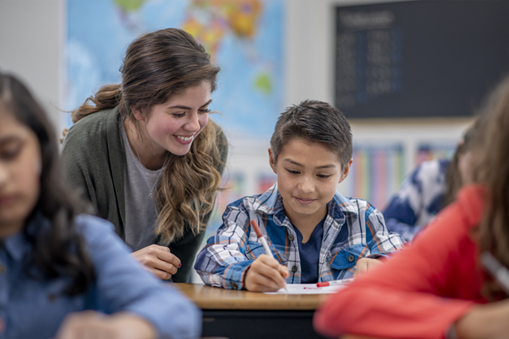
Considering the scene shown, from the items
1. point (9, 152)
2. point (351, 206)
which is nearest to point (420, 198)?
point (351, 206)

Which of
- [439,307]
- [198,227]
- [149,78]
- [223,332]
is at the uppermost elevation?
[149,78]

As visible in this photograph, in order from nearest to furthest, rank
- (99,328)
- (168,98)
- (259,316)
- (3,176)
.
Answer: (99,328), (3,176), (259,316), (168,98)

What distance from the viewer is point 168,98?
5.36ft

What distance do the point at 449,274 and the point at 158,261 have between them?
0.90 metres

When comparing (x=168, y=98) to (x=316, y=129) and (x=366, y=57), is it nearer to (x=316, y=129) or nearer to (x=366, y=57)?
(x=316, y=129)

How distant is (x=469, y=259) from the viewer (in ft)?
2.87

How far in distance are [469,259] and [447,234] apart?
55mm

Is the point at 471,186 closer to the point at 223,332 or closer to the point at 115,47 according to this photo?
the point at 223,332

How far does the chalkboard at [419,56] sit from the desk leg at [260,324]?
234 cm

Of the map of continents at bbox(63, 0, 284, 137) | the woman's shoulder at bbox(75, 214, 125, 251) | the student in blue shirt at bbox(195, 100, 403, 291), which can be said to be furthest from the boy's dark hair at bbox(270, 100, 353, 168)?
the map of continents at bbox(63, 0, 284, 137)

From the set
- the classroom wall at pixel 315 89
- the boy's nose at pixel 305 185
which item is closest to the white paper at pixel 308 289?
the boy's nose at pixel 305 185

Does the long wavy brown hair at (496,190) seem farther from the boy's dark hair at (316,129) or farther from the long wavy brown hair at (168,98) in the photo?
the long wavy brown hair at (168,98)

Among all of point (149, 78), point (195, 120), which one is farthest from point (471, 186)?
point (149, 78)

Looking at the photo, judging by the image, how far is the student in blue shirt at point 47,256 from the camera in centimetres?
80
